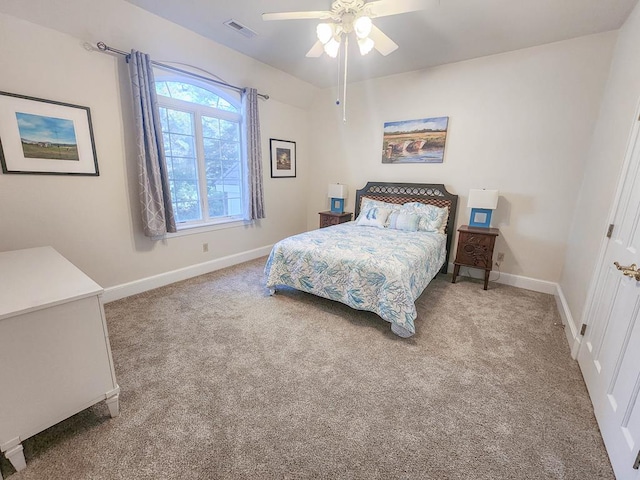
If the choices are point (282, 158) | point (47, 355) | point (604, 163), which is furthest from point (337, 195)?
point (47, 355)

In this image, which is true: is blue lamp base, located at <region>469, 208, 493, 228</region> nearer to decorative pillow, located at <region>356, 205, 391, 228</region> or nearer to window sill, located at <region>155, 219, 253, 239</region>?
decorative pillow, located at <region>356, 205, 391, 228</region>

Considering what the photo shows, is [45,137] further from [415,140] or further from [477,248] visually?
[477,248]

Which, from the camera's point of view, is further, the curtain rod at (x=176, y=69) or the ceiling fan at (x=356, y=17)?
the curtain rod at (x=176, y=69)

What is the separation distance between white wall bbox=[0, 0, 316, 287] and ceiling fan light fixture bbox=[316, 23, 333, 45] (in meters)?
1.74


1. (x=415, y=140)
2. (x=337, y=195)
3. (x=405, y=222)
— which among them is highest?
(x=415, y=140)

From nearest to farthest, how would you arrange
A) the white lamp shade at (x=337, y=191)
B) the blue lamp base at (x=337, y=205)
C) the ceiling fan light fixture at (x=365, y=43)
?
the ceiling fan light fixture at (x=365, y=43), the white lamp shade at (x=337, y=191), the blue lamp base at (x=337, y=205)

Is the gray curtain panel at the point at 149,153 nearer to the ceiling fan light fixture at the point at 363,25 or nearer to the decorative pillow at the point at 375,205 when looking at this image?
the ceiling fan light fixture at the point at 363,25

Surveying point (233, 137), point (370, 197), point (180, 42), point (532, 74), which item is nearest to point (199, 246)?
point (233, 137)

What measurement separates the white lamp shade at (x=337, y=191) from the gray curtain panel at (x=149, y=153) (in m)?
2.50

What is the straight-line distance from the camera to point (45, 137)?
7.70 feet

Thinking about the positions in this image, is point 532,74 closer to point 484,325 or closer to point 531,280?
point 531,280

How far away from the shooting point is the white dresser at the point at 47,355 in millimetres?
1199

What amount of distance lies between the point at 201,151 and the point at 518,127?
397cm

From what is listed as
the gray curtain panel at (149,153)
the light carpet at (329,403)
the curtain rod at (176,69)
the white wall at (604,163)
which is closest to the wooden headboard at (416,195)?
→ the white wall at (604,163)
